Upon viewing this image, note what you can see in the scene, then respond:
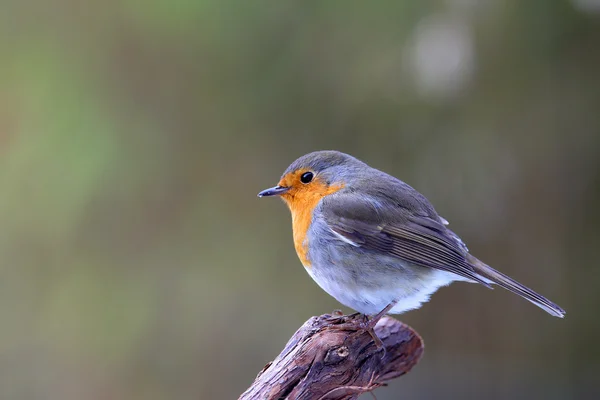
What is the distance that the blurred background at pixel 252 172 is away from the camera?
14.5ft

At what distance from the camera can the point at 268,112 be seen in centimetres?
475

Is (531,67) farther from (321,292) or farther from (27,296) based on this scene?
(27,296)

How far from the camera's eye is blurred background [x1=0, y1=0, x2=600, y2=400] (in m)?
4.43

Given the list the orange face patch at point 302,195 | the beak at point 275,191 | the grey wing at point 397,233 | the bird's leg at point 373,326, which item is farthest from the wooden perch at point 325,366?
the beak at point 275,191

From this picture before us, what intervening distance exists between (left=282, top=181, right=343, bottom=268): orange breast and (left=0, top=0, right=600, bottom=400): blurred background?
1.87 m

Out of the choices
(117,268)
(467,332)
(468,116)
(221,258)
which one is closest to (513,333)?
(467,332)

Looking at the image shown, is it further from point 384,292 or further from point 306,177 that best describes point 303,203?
point 384,292

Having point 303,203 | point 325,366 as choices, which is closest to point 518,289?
point 325,366

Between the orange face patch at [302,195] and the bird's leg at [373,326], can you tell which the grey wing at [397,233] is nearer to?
the orange face patch at [302,195]

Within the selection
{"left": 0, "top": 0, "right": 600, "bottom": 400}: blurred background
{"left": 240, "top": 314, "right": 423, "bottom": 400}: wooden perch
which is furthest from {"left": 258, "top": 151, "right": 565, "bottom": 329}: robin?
{"left": 0, "top": 0, "right": 600, "bottom": 400}: blurred background

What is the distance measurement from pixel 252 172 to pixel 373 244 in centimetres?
237

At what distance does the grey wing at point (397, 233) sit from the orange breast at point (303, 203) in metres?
0.07

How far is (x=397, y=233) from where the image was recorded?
262cm

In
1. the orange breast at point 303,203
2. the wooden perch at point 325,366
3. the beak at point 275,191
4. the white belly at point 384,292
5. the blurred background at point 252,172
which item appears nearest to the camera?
the wooden perch at point 325,366
